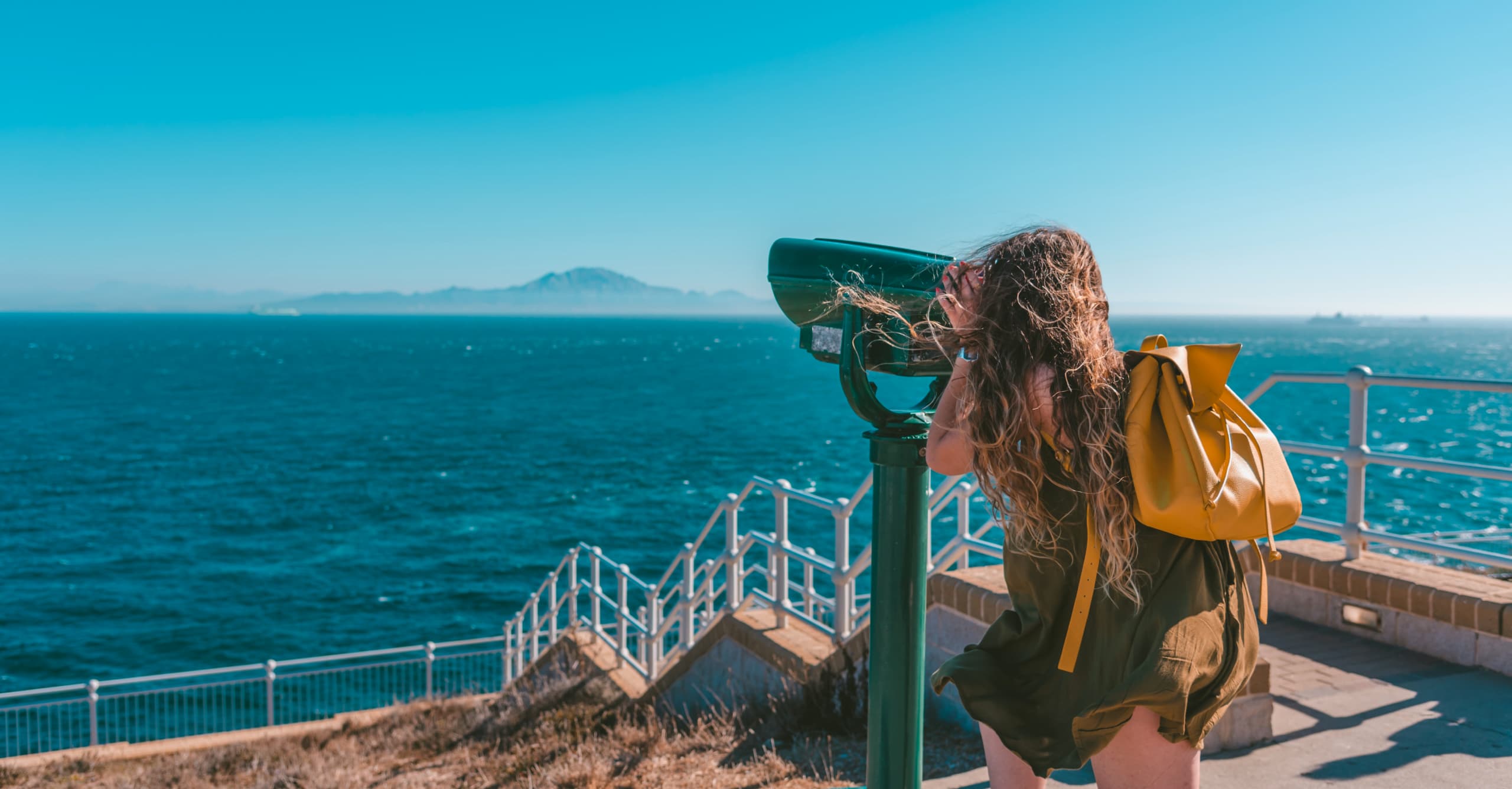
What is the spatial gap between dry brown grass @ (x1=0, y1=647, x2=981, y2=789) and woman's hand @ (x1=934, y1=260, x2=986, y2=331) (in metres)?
2.26

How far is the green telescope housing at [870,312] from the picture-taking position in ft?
7.22

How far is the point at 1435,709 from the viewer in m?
3.65

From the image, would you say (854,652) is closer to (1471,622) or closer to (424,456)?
(1471,622)

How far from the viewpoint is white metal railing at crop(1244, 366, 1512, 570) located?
395 cm

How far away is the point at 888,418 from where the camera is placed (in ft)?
7.47

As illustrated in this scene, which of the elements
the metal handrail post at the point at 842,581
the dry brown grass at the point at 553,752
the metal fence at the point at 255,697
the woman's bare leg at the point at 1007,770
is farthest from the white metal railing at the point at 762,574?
the metal fence at the point at 255,697

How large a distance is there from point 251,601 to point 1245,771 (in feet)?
72.0

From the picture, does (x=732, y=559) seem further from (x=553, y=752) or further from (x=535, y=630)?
(x=535, y=630)

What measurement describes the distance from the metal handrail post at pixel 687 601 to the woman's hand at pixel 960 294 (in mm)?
4764

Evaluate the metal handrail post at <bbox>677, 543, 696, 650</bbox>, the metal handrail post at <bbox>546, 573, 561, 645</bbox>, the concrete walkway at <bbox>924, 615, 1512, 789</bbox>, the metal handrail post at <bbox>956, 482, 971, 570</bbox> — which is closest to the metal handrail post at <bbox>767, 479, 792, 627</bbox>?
the metal handrail post at <bbox>956, 482, 971, 570</bbox>

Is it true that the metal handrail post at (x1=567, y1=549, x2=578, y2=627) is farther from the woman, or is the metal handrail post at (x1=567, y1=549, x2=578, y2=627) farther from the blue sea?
the blue sea

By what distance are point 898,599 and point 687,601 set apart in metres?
4.56

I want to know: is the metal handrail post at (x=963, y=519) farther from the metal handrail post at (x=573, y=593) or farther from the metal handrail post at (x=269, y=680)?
the metal handrail post at (x=269, y=680)

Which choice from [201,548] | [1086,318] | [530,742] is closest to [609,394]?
[201,548]
